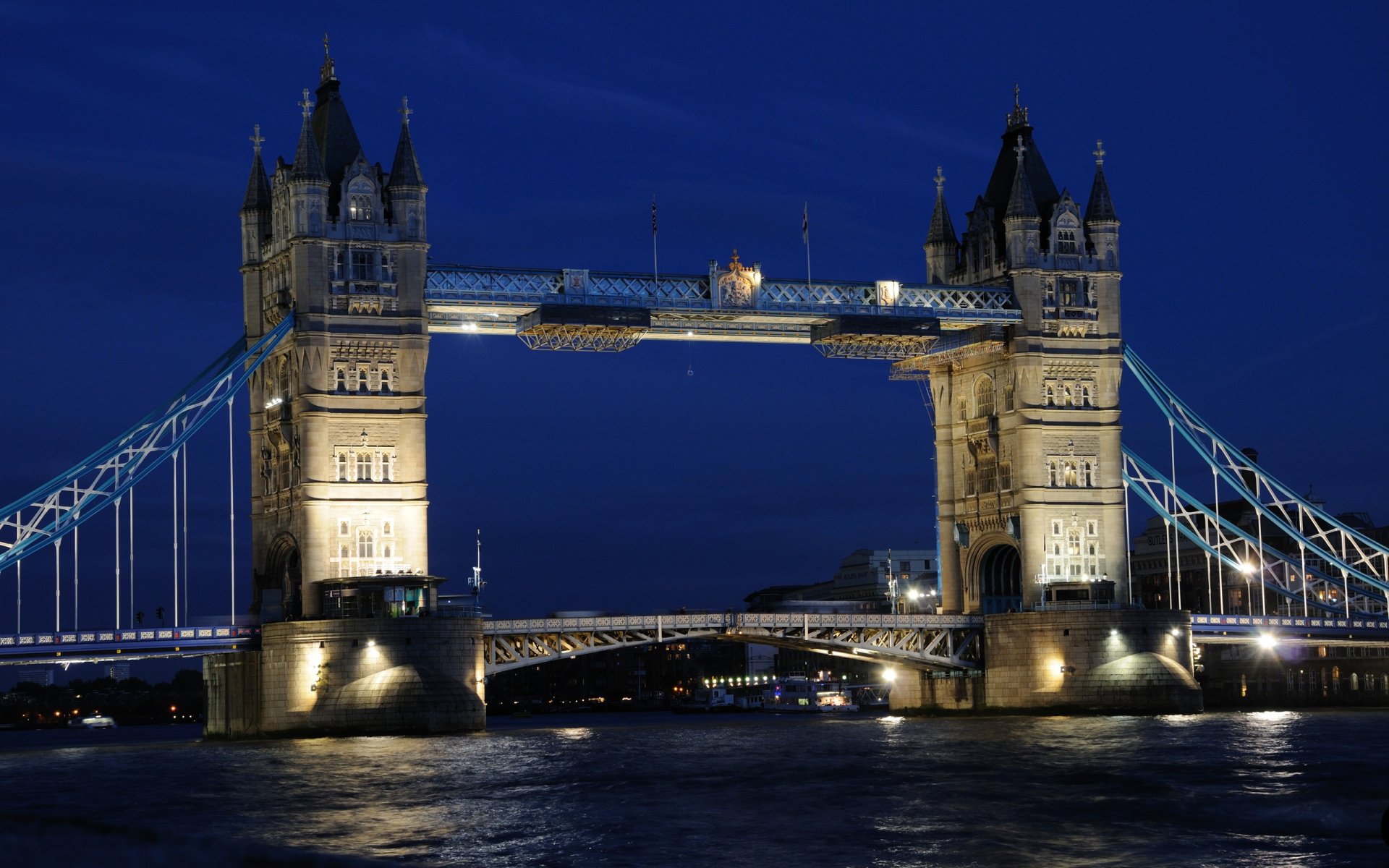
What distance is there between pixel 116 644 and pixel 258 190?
2359 centimetres

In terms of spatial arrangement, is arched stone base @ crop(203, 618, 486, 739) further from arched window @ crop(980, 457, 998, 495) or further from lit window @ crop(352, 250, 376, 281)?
arched window @ crop(980, 457, 998, 495)

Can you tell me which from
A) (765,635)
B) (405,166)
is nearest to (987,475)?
(765,635)

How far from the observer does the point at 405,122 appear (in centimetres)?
8794

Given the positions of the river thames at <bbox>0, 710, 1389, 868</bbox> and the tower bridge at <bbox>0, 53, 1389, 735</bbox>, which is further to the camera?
the tower bridge at <bbox>0, 53, 1389, 735</bbox>

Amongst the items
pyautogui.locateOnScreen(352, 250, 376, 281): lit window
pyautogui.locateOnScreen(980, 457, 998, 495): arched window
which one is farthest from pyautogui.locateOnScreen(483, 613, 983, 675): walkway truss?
pyautogui.locateOnScreen(352, 250, 376, 281): lit window

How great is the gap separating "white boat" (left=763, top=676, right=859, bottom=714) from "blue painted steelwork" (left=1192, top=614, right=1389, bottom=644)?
4636cm

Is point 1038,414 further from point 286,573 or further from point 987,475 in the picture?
point 286,573

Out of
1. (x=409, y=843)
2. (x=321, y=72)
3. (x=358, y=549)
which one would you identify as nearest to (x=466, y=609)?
(x=358, y=549)

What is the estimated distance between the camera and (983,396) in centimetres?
10131

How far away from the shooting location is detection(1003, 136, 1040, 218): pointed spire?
3900 inches

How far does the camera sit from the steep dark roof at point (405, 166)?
87.4 m

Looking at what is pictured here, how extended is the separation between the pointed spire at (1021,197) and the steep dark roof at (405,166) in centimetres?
2954

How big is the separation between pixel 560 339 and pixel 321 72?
53.4 ft

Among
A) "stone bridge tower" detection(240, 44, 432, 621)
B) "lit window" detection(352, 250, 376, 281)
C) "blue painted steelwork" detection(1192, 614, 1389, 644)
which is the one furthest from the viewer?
"blue painted steelwork" detection(1192, 614, 1389, 644)
